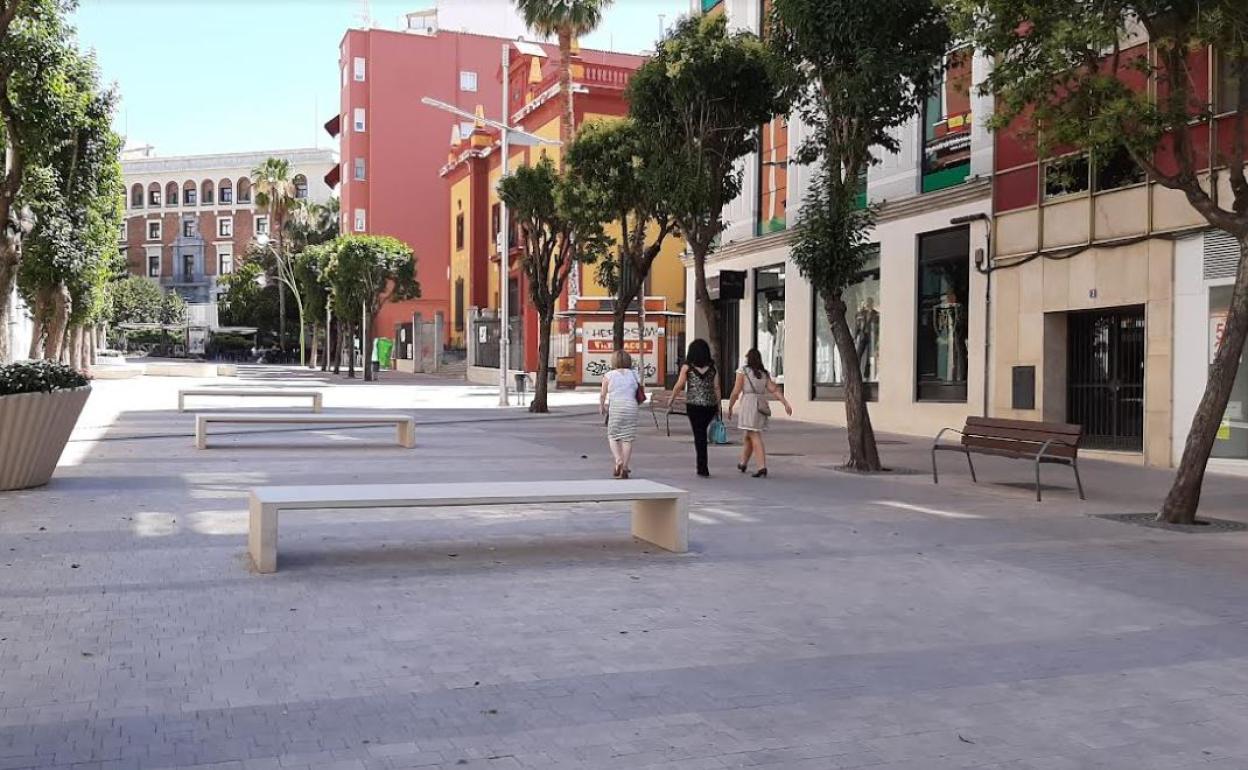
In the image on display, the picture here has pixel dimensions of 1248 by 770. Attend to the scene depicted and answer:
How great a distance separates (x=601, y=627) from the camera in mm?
6312

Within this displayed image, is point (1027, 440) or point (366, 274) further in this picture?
point (366, 274)

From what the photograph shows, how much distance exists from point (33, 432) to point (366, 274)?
38583mm

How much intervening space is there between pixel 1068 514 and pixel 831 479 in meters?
3.45

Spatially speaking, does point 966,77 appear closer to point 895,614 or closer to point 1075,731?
point 895,614

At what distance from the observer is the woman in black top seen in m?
14.1

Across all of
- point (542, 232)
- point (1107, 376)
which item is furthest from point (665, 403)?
point (1107, 376)

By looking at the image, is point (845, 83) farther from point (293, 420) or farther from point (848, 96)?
point (293, 420)

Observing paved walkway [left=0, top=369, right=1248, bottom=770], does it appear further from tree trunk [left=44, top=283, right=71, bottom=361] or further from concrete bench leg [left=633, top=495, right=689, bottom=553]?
tree trunk [left=44, top=283, right=71, bottom=361]

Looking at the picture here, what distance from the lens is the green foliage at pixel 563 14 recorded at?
3650cm

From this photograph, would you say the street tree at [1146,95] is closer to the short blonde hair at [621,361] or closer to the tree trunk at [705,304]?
the short blonde hair at [621,361]

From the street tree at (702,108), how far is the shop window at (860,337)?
4.32 metres

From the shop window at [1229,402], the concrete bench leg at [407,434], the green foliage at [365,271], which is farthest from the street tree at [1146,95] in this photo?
the green foliage at [365,271]

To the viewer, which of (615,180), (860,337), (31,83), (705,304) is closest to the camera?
(31,83)

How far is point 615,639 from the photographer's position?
239 inches
